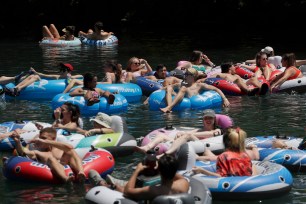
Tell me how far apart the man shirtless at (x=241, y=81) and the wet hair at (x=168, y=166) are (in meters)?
8.91

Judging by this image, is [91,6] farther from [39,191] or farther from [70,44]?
[39,191]

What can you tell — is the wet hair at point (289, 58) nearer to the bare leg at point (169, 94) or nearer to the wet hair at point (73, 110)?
the bare leg at point (169, 94)

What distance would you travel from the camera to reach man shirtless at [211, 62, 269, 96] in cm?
1617

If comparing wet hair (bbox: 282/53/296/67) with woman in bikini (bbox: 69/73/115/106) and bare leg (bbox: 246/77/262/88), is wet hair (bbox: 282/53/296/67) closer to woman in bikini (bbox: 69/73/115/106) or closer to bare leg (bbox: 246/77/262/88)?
bare leg (bbox: 246/77/262/88)

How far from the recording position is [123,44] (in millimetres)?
28797

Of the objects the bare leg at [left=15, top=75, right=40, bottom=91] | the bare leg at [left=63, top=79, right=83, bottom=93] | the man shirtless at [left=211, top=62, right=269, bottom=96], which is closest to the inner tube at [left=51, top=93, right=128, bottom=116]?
the bare leg at [left=63, top=79, right=83, bottom=93]

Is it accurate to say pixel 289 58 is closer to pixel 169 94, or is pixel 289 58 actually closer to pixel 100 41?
pixel 169 94

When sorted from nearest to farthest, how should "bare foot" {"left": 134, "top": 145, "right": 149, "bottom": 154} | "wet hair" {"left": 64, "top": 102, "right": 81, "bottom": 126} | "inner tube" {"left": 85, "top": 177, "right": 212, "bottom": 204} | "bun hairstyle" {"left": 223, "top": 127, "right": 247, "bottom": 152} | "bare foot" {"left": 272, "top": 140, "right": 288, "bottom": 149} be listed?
1. "inner tube" {"left": 85, "top": 177, "right": 212, "bottom": 204}
2. "bun hairstyle" {"left": 223, "top": 127, "right": 247, "bottom": 152}
3. "bare foot" {"left": 272, "top": 140, "right": 288, "bottom": 149}
4. "bare foot" {"left": 134, "top": 145, "right": 149, "bottom": 154}
5. "wet hair" {"left": 64, "top": 102, "right": 81, "bottom": 126}

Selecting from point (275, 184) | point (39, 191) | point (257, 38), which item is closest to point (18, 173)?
point (39, 191)

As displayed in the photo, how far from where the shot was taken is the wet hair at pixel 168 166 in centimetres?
745

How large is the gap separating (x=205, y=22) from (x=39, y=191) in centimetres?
2838

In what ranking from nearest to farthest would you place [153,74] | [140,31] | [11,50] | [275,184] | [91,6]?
[275,184] → [153,74] → [11,50] → [140,31] → [91,6]

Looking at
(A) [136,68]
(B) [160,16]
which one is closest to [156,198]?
(A) [136,68]

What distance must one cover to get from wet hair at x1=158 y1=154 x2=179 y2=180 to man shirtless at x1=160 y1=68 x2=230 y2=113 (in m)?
6.88
